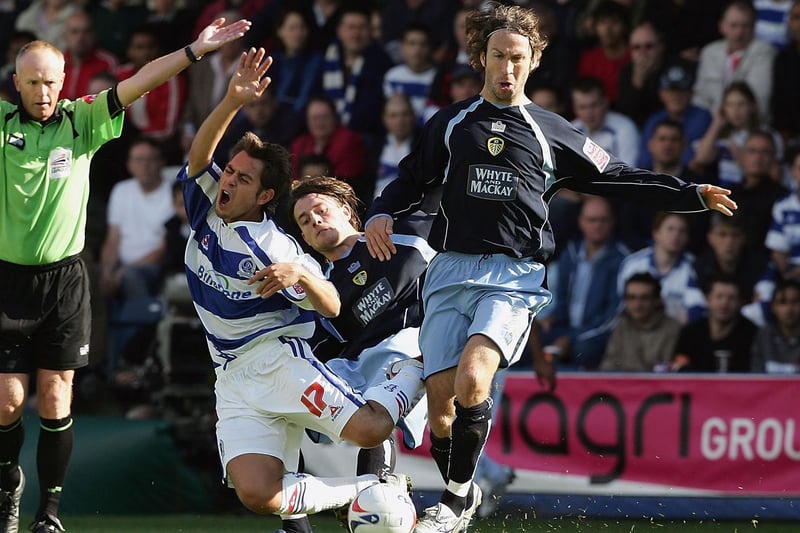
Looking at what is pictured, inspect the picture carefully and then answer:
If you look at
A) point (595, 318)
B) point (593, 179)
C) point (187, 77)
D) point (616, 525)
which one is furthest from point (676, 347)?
point (187, 77)

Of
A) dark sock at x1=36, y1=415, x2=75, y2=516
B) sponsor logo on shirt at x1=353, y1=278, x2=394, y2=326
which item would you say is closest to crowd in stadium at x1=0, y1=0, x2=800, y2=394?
sponsor logo on shirt at x1=353, y1=278, x2=394, y2=326

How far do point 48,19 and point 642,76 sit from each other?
638cm

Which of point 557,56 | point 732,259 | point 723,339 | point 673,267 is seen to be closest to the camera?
point 723,339

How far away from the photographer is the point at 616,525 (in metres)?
8.82

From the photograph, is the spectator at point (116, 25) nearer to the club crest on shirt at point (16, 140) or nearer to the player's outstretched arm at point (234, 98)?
the club crest on shirt at point (16, 140)

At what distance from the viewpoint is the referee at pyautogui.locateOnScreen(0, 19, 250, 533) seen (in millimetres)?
7223

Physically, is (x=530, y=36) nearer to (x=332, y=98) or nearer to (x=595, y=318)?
(x=595, y=318)

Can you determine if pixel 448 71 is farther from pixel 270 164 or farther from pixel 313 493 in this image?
pixel 313 493

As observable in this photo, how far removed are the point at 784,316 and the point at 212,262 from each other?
4.86 meters

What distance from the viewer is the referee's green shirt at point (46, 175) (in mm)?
7219

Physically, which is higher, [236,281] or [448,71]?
[448,71]

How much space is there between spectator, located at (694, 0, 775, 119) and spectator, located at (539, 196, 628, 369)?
4.79ft

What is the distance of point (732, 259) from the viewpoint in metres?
10.5

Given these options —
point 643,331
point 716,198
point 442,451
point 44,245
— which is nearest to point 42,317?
point 44,245
